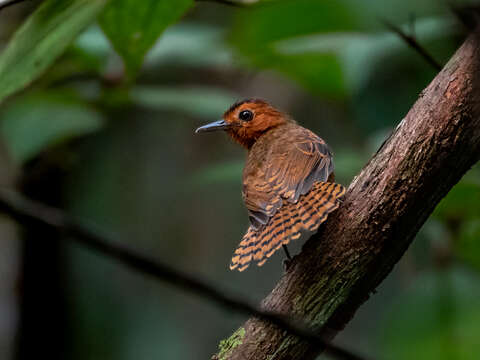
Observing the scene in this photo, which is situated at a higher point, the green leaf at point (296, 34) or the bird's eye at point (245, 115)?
the green leaf at point (296, 34)

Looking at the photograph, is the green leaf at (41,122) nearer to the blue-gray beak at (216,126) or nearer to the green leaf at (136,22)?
the blue-gray beak at (216,126)

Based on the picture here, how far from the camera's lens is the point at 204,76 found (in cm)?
623

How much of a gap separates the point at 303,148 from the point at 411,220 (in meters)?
0.99

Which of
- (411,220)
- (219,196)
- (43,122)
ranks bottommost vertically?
(219,196)

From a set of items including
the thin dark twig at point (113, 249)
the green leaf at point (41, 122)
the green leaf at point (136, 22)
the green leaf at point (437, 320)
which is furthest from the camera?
the green leaf at point (41, 122)

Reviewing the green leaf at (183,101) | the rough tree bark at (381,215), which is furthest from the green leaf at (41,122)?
the rough tree bark at (381,215)

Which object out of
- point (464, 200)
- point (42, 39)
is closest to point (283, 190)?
point (464, 200)

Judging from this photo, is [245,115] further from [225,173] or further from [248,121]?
[225,173]

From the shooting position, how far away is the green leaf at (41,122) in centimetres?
306

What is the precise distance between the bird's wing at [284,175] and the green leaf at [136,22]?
1013 millimetres

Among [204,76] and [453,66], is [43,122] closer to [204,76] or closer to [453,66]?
[453,66]

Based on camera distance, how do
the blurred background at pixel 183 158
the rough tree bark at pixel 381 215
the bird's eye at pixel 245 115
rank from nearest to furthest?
the rough tree bark at pixel 381 215 < the blurred background at pixel 183 158 < the bird's eye at pixel 245 115

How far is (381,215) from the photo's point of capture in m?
1.67

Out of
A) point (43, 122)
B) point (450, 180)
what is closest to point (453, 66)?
point (450, 180)
